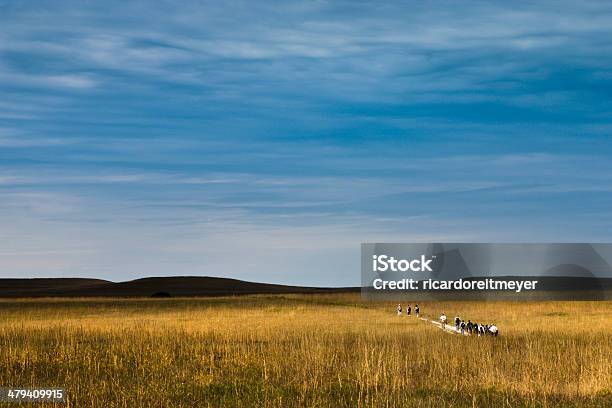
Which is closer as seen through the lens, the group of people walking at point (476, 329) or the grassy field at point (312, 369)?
the grassy field at point (312, 369)

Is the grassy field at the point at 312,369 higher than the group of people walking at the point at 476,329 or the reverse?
the reverse

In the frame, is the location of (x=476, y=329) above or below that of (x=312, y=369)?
above

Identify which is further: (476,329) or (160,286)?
(160,286)

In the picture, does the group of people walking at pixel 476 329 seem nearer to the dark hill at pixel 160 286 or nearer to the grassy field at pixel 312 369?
the grassy field at pixel 312 369

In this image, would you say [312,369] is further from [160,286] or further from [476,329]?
[160,286]

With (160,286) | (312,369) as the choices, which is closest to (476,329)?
(312,369)

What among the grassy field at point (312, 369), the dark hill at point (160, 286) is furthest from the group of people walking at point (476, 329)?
the dark hill at point (160, 286)

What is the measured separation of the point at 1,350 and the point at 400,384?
14.8 metres

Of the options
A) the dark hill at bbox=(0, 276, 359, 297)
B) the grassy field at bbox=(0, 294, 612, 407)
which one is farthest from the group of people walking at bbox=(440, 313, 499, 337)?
the dark hill at bbox=(0, 276, 359, 297)

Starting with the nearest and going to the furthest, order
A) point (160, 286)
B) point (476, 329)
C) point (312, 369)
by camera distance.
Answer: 1. point (312, 369)
2. point (476, 329)
3. point (160, 286)

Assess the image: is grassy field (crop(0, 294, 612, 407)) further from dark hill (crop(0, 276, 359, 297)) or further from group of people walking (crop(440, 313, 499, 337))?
A: dark hill (crop(0, 276, 359, 297))

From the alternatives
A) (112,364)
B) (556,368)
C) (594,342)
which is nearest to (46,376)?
(112,364)

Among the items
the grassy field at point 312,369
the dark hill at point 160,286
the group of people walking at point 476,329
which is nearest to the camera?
the grassy field at point 312,369

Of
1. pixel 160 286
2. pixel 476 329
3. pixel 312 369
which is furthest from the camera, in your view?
pixel 160 286
